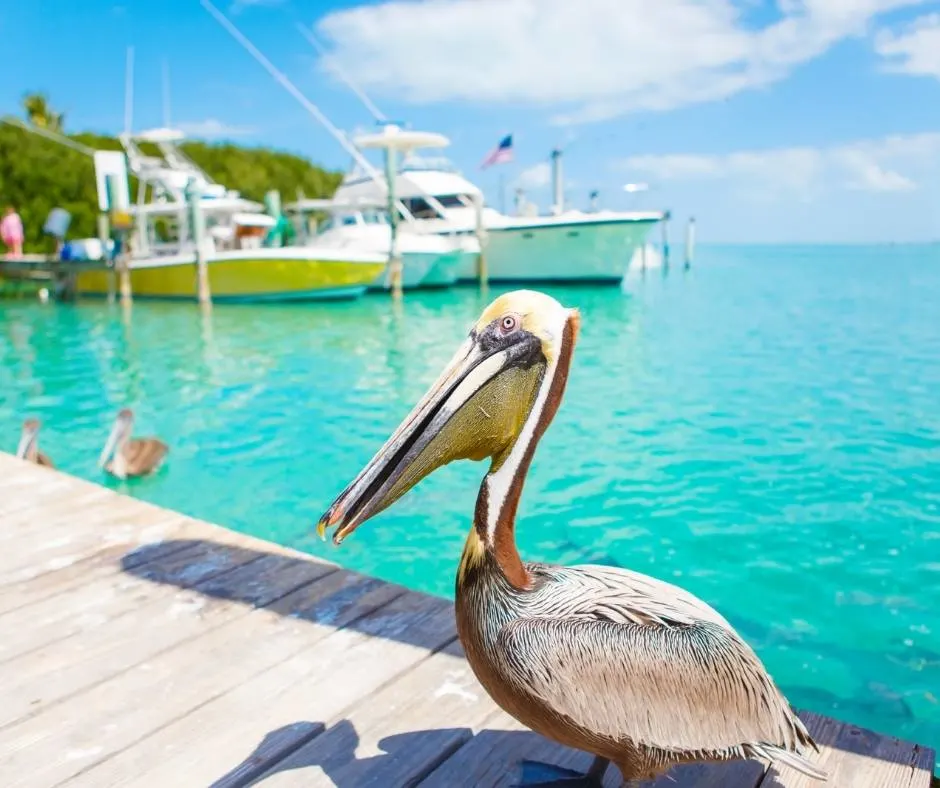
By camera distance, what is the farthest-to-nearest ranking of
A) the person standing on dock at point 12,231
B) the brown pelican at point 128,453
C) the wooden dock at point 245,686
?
the person standing on dock at point 12,231
the brown pelican at point 128,453
the wooden dock at point 245,686

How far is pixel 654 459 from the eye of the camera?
22.4 ft

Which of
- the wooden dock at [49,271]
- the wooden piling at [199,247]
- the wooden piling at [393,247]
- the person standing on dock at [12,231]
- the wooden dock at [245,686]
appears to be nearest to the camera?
the wooden dock at [245,686]

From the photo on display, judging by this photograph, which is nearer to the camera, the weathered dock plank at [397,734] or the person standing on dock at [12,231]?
the weathered dock plank at [397,734]

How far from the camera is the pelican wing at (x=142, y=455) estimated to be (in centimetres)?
629

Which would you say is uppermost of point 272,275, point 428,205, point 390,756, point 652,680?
point 428,205

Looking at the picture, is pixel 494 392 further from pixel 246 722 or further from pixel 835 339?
pixel 835 339

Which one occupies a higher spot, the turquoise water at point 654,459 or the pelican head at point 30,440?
the pelican head at point 30,440

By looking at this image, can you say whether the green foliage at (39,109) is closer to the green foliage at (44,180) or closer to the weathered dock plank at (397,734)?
the green foliage at (44,180)

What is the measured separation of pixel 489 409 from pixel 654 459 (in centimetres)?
555

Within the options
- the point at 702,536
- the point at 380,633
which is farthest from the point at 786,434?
the point at 380,633

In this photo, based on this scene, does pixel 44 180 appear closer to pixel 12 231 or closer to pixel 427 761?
pixel 12 231

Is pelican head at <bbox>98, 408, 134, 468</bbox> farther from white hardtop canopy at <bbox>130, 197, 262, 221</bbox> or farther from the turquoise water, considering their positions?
white hardtop canopy at <bbox>130, 197, 262, 221</bbox>

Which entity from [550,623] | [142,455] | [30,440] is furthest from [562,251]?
[550,623]

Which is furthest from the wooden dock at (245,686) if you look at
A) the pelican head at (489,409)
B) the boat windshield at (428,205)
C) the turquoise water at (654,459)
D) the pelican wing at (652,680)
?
the boat windshield at (428,205)
